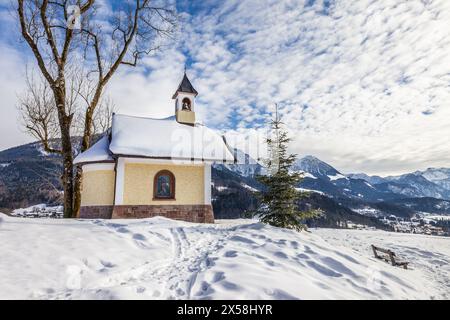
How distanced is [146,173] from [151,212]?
1.87m

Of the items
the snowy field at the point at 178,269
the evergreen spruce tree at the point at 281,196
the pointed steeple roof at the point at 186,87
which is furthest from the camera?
the pointed steeple roof at the point at 186,87

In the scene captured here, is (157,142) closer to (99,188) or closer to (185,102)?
(99,188)

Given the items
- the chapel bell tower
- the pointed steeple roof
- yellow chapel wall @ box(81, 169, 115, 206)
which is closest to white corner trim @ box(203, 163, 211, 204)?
the chapel bell tower

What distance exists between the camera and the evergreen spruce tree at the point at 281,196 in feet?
33.2

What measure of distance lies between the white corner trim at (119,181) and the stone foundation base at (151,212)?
1.06ft

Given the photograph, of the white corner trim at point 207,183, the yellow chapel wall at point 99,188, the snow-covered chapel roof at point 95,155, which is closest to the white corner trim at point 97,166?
the yellow chapel wall at point 99,188

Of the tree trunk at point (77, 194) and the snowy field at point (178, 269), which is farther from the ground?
the tree trunk at point (77, 194)

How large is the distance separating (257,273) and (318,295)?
3.35 feet

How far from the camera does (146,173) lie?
12703mm

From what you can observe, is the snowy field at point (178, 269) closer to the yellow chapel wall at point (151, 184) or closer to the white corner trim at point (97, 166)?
the yellow chapel wall at point (151, 184)
